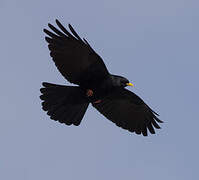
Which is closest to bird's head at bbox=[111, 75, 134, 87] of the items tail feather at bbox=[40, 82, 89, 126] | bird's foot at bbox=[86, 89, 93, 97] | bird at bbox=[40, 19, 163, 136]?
bird at bbox=[40, 19, 163, 136]

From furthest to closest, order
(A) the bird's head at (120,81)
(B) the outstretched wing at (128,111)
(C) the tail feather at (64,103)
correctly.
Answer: (B) the outstretched wing at (128,111)
(C) the tail feather at (64,103)
(A) the bird's head at (120,81)

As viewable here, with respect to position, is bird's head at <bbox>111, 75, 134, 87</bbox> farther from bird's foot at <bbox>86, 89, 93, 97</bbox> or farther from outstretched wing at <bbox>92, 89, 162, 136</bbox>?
outstretched wing at <bbox>92, 89, 162, 136</bbox>

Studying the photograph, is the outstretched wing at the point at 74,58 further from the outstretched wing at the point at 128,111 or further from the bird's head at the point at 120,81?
A: the outstretched wing at the point at 128,111

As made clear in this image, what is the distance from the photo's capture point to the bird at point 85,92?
13.1m

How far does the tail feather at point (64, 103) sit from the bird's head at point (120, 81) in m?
0.90

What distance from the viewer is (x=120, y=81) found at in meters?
13.8

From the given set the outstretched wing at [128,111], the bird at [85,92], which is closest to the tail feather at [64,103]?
the bird at [85,92]

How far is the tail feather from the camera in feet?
45.9

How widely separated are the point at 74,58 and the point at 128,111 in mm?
2933

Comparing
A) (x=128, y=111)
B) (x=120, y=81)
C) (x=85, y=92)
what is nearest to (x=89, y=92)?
(x=85, y=92)

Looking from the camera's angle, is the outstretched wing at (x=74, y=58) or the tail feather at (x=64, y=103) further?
the tail feather at (x=64, y=103)

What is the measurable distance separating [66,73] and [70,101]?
39.6 inches

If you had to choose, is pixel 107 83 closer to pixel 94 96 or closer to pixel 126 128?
pixel 94 96

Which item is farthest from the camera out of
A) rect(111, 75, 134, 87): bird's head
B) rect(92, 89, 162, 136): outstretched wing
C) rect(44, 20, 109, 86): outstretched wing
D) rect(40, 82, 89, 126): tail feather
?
rect(92, 89, 162, 136): outstretched wing
